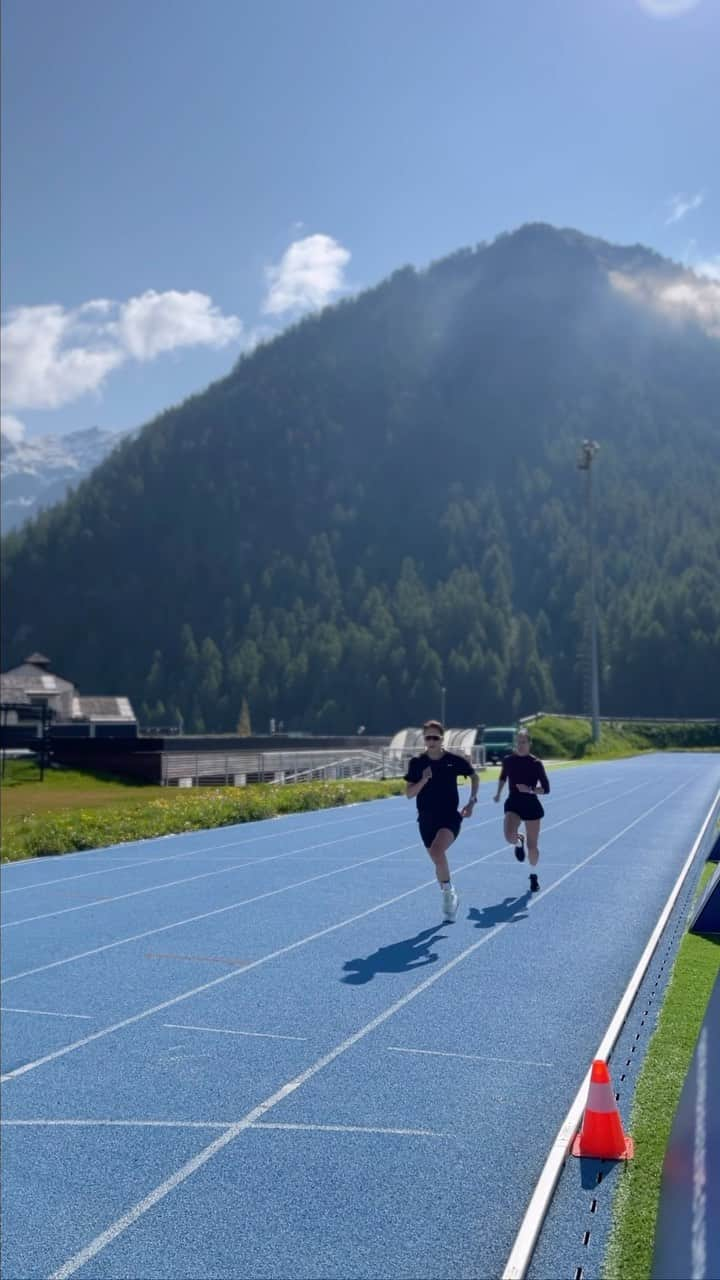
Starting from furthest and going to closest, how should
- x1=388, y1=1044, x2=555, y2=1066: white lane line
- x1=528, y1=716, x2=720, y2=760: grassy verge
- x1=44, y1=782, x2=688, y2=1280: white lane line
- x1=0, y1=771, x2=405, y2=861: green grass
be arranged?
1. x1=0, y1=771, x2=405, y2=861: green grass
2. x1=388, y1=1044, x2=555, y2=1066: white lane line
3. x1=44, y1=782, x2=688, y2=1280: white lane line
4. x1=528, y1=716, x2=720, y2=760: grassy verge

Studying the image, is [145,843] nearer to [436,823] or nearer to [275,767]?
[275,767]

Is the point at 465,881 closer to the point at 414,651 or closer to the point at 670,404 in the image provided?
the point at 414,651

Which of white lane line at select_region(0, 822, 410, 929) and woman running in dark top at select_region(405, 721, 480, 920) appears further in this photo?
white lane line at select_region(0, 822, 410, 929)

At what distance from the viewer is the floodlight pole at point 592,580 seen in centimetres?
438

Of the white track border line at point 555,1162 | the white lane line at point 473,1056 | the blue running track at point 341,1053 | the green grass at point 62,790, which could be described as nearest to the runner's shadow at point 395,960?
the blue running track at point 341,1053

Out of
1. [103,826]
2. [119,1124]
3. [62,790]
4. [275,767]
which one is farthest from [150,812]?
[62,790]

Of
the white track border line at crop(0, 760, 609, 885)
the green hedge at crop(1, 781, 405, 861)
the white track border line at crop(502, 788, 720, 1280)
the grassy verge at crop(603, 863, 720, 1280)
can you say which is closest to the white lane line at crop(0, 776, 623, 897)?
the white track border line at crop(0, 760, 609, 885)

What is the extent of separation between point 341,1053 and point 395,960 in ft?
4.08

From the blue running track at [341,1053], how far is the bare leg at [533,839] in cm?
34

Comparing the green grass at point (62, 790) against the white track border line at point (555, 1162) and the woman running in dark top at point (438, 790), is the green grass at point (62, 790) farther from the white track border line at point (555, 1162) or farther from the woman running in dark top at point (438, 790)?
the woman running in dark top at point (438, 790)

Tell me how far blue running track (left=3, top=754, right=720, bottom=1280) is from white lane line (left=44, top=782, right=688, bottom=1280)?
21mm

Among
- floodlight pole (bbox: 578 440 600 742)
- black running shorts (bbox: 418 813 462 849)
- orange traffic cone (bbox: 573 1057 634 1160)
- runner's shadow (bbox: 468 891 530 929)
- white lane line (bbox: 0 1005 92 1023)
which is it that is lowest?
white lane line (bbox: 0 1005 92 1023)

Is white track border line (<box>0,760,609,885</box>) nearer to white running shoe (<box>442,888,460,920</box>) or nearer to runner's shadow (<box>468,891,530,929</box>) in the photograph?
runner's shadow (<box>468,891,530,929</box>)

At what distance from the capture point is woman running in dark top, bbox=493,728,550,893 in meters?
2.72
